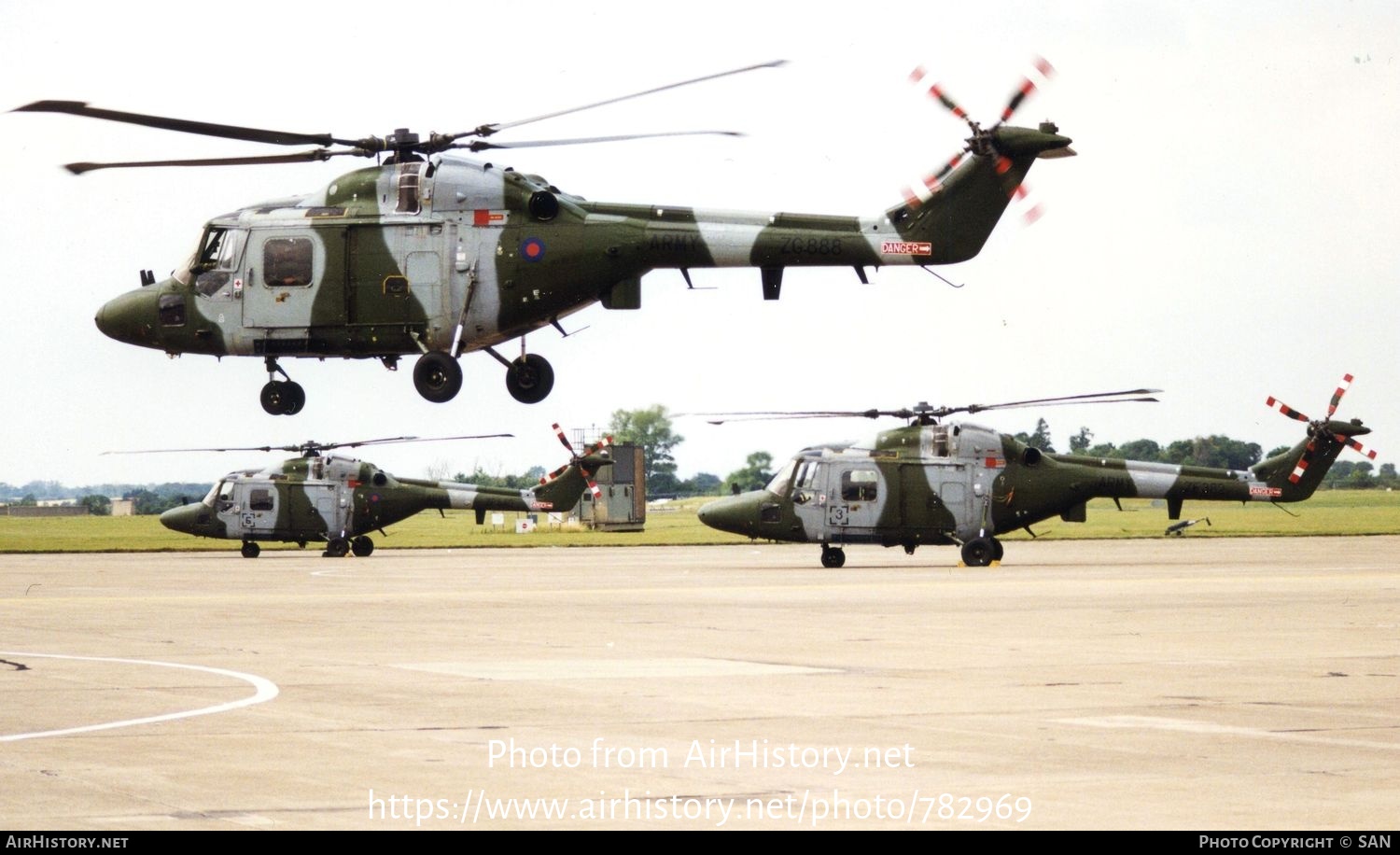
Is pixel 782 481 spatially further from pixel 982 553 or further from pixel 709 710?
pixel 709 710

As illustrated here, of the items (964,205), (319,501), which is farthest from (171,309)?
(319,501)

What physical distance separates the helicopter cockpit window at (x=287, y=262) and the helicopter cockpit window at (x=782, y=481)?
2532cm

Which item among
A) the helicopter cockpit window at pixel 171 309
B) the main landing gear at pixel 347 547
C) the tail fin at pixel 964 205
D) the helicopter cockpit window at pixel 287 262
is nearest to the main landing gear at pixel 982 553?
the tail fin at pixel 964 205

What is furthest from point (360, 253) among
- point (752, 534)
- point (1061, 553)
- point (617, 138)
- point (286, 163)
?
point (1061, 553)

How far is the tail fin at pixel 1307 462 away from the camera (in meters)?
56.1

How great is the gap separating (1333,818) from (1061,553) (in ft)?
165

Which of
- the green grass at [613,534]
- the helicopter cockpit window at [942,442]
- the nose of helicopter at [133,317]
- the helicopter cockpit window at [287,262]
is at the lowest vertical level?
the green grass at [613,534]

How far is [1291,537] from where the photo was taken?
252 feet

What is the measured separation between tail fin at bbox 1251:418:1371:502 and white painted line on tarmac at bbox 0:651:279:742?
134ft

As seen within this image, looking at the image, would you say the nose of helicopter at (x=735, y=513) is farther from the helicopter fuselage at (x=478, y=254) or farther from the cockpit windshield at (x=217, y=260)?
the cockpit windshield at (x=217, y=260)

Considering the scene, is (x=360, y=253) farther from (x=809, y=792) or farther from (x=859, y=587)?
(x=809, y=792)

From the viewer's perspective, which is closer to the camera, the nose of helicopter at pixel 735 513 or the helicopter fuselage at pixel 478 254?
the helicopter fuselage at pixel 478 254

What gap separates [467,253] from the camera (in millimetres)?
29922
